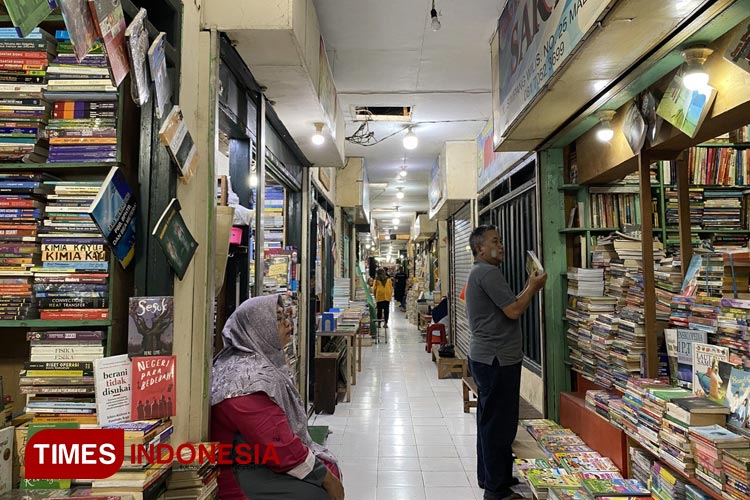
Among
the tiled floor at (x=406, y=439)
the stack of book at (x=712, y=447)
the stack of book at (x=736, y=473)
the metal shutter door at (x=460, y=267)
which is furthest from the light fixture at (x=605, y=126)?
the metal shutter door at (x=460, y=267)

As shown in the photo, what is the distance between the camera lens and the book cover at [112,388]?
1530mm

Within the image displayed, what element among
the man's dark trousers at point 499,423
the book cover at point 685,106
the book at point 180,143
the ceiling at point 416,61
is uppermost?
the ceiling at point 416,61

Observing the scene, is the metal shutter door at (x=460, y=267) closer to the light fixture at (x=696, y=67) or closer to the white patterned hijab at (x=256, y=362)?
the light fixture at (x=696, y=67)

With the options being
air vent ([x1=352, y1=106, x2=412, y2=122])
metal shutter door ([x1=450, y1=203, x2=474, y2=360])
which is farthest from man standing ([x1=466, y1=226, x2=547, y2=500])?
metal shutter door ([x1=450, y1=203, x2=474, y2=360])

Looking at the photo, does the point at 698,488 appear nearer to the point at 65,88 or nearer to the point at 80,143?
the point at 80,143

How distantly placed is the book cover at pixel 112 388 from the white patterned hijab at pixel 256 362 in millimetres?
446

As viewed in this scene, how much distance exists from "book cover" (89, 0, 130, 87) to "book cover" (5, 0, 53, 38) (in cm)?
18

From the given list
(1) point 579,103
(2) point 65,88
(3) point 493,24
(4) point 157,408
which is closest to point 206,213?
(2) point 65,88

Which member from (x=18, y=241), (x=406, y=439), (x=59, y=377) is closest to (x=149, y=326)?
(x=59, y=377)

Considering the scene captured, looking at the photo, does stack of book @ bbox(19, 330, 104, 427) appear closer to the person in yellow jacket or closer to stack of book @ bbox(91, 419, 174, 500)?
stack of book @ bbox(91, 419, 174, 500)

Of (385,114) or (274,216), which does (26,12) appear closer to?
(274,216)

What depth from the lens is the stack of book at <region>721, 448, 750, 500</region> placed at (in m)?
1.63

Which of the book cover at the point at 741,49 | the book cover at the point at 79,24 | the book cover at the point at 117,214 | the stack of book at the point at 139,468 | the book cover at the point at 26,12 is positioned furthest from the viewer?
the book cover at the point at 741,49

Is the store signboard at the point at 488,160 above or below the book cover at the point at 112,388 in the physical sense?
above
